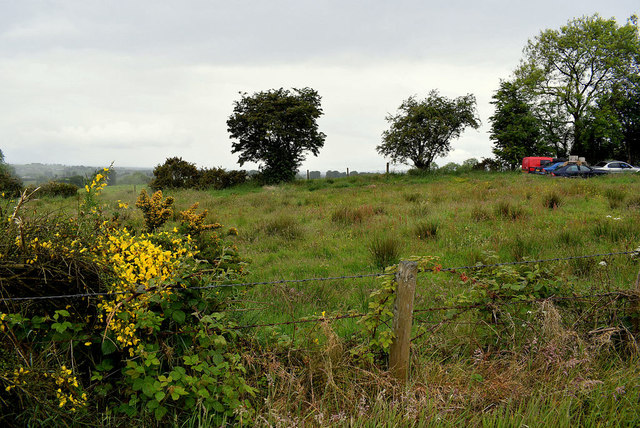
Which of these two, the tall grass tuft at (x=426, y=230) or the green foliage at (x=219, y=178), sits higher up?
the green foliage at (x=219, y=178)

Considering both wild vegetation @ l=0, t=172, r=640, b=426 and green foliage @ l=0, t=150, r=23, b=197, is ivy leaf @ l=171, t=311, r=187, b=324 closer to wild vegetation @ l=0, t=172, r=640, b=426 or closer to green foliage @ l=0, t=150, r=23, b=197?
wild vegetation @ l=0, t=172, r=640, b=426

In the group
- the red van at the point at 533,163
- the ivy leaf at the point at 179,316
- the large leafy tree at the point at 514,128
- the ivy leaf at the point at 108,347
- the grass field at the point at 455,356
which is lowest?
the grass field at the point at 455,356

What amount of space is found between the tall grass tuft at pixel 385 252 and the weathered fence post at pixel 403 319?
378 cm

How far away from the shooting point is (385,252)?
688cm

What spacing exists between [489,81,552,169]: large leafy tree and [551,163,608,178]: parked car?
1048 centimetres

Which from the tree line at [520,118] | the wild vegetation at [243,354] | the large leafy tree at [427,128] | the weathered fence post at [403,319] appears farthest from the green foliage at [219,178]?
the weathered fence post at [403,319]

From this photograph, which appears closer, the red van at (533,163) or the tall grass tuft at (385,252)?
the tall grass tuft at (385,252)

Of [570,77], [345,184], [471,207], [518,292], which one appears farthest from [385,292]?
[570,77]

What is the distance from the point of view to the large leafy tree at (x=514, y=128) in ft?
118

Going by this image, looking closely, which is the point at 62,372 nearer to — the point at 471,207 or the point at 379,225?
the point at 379,225

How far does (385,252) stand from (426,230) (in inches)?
81.1

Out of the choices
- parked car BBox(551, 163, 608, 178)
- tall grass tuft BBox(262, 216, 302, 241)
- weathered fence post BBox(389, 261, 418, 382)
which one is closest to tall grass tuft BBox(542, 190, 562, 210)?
tall grass tuft BBox(262, 216, 302, 241)

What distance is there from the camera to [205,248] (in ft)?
16.2

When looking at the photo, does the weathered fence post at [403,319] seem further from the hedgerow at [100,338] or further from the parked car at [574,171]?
the parked car at [574,171]
